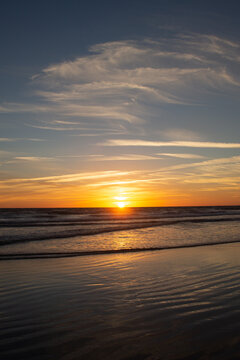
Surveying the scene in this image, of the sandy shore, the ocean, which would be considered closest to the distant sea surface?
the ocean

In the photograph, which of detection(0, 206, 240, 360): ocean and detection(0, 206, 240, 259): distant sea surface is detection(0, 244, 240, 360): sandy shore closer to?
detection(0, 206, 240, 360): ocean

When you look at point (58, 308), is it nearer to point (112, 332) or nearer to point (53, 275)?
point (112, 332)

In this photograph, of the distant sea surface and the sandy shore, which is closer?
the sandy shore

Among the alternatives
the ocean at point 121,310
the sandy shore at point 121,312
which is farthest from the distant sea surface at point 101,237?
the sandy shore at point 121,312

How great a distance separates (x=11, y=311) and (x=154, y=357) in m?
3.84

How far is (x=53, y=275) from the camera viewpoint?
10.4m

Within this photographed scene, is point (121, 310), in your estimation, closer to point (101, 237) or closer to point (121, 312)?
point (121, 312)

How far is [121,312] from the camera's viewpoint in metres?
6.47

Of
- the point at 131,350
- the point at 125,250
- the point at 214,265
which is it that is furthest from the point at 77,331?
the point at 125,250

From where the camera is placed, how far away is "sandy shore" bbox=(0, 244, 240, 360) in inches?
186

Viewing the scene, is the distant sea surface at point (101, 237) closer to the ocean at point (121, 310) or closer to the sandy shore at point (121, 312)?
the ocean at point (121, 310)

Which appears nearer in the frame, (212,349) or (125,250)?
(212,349)

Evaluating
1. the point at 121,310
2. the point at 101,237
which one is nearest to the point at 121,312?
the point at 121,310

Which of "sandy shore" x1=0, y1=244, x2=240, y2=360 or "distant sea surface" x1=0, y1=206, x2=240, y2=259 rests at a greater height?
"sandy shore" x1=0, y1=244, x2=240, y2=360
